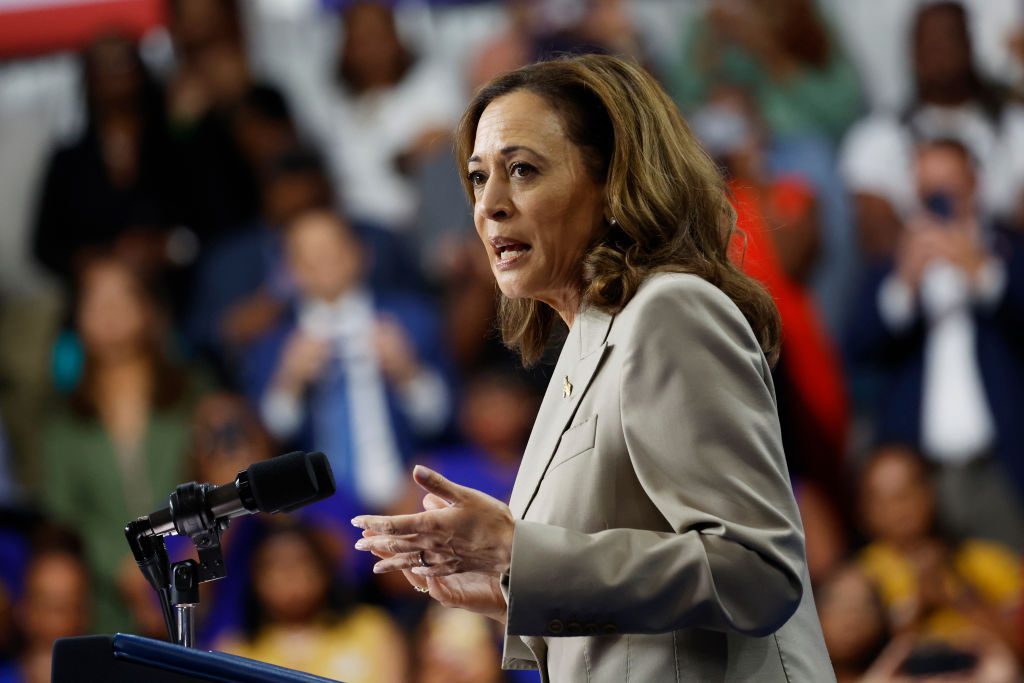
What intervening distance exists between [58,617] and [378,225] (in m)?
2.29

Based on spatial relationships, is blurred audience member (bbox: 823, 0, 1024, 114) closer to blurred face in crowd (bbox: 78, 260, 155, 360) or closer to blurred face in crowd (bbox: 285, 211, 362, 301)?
blurred face in crowd (bbox: 285, 211, 362, 301)

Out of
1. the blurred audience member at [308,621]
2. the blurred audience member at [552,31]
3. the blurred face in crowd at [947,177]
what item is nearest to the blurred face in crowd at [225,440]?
the blurred audience member at [308,621]

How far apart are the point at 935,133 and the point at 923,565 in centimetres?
203

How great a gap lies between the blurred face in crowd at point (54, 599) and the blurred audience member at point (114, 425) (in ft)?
0.30

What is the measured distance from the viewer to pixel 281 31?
6699 mm

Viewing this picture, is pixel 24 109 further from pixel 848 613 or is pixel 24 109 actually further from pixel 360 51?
pixel 848 613

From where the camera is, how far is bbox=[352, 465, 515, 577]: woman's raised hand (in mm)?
1461

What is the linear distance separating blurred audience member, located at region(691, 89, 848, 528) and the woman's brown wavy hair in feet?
13.1

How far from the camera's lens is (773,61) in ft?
21.3

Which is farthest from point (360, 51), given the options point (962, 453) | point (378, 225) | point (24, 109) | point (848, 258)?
point (962, 453)

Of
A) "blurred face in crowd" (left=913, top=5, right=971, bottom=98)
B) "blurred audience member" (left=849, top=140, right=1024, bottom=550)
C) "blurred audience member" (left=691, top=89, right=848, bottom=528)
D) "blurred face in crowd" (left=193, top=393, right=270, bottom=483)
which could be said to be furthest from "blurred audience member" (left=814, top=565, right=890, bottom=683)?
"blurred face in crowd" (left=193, top=393, right=270, bottom=483)

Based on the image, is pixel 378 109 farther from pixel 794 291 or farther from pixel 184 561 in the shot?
pixel 184 561

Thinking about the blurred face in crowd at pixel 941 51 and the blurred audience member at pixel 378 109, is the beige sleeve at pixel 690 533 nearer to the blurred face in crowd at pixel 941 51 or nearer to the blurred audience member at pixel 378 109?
the blurred audience member at pixel 378 109

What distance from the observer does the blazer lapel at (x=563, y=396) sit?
1737 millimetres
